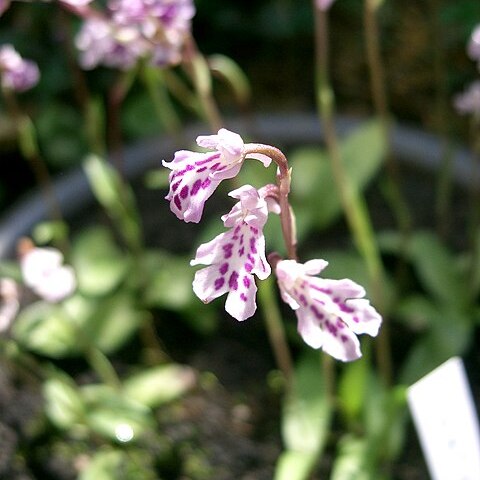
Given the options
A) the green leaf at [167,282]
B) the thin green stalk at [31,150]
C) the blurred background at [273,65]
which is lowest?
the green leaf at [167,282]

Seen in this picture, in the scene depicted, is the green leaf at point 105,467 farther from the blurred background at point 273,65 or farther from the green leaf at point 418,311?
the blurred background at point 273,65

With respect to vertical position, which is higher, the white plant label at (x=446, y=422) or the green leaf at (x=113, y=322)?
the green leaf at (x=113, y=322)

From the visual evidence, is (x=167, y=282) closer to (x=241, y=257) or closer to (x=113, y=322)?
(x=113, y=322)

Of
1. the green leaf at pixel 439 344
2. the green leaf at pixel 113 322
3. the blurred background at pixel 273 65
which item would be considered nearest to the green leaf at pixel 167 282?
→ the green leaf at pixel 113 322

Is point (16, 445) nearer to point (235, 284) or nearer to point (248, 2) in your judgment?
point (235, 284)

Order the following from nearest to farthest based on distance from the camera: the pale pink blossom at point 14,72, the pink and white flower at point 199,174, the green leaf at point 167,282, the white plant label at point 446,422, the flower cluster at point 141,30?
the pink and white flower at point 199,174 < the white plant label at point 446,422 < the flower cluster at point 141,30 < the pale pink blossom at point 14,72 < the green leaf at point 167,282

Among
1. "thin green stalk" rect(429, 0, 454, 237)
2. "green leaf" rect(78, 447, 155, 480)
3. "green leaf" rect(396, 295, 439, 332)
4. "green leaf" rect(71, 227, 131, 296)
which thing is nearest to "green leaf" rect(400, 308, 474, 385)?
"green leaf" rect(396, 295, 439, 332)

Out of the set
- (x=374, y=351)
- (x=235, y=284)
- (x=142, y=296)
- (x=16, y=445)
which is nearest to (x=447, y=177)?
(x=374, y=351)
